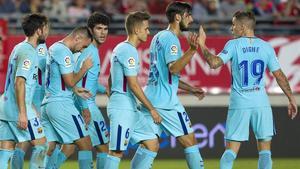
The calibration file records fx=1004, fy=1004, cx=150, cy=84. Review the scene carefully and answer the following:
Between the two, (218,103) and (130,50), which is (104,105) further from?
(130,50)

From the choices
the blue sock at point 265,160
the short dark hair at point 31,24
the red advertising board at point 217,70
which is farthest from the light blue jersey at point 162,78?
the red advertising board at point 217,70

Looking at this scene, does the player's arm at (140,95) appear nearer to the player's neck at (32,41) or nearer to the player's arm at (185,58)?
the player's arm at (185,58)

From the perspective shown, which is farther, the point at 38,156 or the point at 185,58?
the point at 185,58

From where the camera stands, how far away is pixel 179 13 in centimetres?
1223

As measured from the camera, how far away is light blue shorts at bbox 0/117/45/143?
11477mm

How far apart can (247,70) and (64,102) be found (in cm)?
224

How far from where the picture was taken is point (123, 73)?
11695 millimetres

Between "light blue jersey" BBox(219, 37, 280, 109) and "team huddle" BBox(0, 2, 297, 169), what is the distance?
0.01 meters

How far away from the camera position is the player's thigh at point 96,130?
1242cm

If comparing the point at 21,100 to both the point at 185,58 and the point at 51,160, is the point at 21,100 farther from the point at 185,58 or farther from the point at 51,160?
the point at 185,58

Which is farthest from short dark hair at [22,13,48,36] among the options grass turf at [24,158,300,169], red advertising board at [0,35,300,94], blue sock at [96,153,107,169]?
red advertising board at [0,35,300,94]

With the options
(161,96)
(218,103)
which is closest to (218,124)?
(218,103)

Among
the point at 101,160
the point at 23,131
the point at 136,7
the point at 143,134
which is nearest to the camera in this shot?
the point at 23,131

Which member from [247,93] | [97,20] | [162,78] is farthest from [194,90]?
[97,20]
